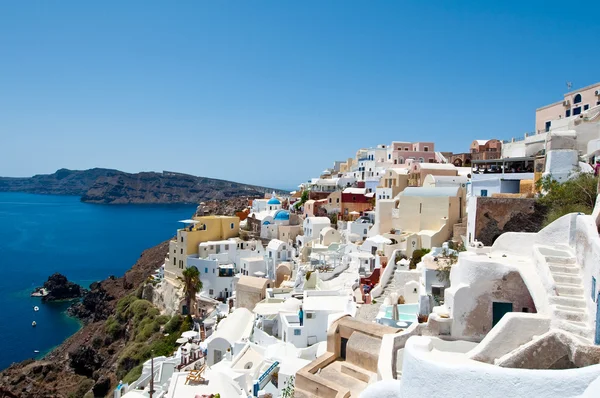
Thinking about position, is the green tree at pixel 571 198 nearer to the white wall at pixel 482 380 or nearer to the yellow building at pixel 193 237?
the white wall at pixel 482 380

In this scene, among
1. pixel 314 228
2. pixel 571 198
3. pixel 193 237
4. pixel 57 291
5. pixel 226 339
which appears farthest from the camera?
pixel 57 291

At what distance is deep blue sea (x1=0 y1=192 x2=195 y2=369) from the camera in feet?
157

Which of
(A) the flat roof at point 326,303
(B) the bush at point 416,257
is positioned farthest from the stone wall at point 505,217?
(A) the flat roof at point 326,303

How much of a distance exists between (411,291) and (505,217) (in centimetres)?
511

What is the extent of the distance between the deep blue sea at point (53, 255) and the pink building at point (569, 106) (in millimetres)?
51431

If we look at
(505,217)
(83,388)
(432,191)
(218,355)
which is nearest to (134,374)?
(83,388)

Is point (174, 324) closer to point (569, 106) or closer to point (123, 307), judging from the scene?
point (123, 307)

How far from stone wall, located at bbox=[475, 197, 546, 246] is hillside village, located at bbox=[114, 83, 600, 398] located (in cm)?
5

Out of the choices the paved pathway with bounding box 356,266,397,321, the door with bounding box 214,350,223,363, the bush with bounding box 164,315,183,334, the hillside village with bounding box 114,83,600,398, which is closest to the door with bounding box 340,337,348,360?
the hillside village with bounding box 114,83,600,398

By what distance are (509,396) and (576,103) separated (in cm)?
3060

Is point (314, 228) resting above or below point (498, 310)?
below

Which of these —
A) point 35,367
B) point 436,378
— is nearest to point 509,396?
point 436,378

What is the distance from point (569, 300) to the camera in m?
8.33

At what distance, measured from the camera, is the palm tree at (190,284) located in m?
35.6
